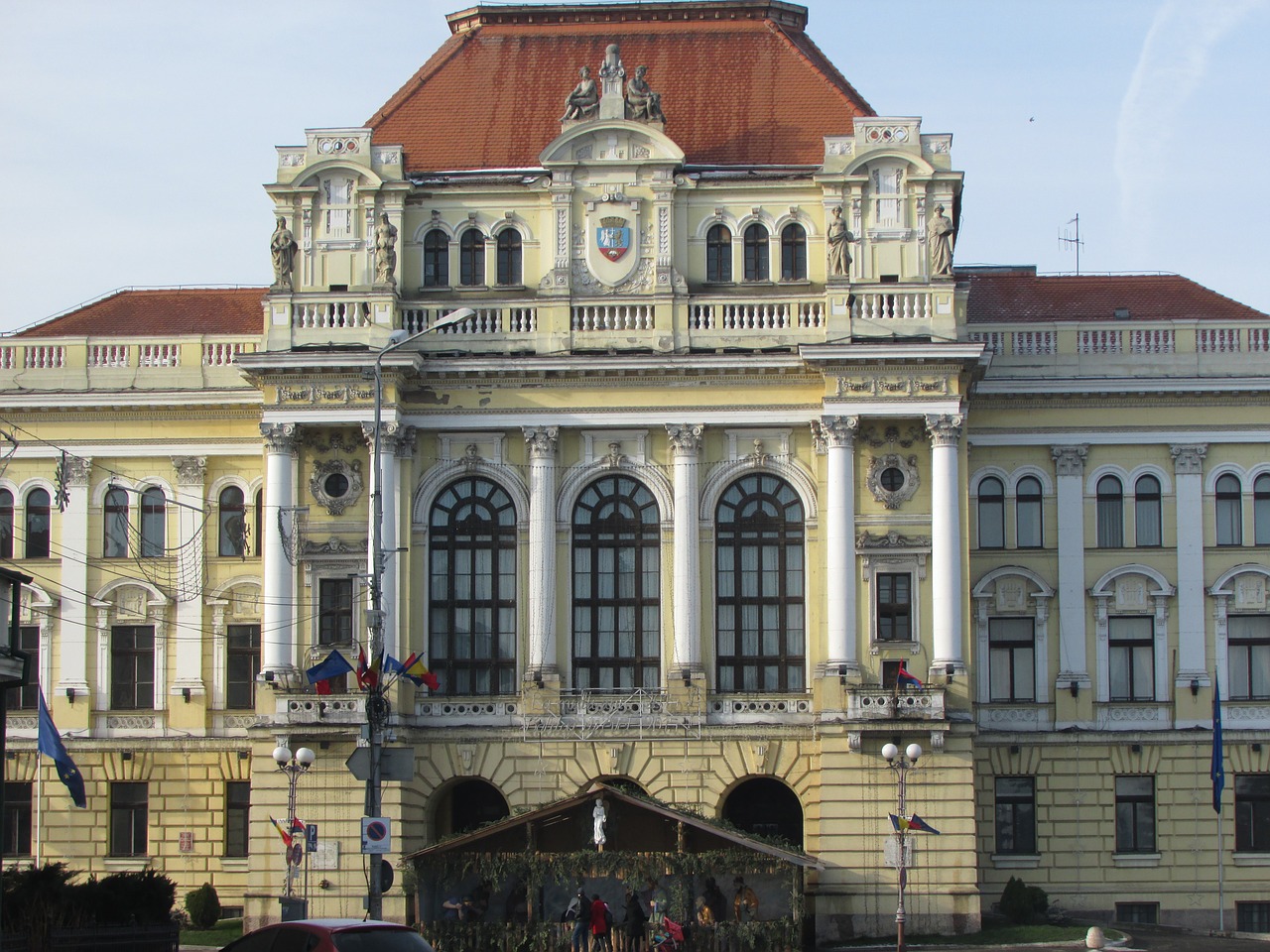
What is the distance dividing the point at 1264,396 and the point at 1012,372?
615cm

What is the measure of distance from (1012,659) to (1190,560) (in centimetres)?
495

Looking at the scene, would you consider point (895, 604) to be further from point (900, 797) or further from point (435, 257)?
point (435, 257)

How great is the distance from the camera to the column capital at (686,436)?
49.9m

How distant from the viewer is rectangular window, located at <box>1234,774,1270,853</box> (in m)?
51.9

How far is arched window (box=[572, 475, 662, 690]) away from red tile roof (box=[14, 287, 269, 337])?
38.1ft

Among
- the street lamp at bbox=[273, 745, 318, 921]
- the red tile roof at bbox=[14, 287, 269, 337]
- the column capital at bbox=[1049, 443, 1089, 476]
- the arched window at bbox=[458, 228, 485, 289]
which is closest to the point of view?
the street lamp at bbox=[273, 745, 318, 921]

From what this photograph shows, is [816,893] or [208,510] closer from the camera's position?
[816,893]

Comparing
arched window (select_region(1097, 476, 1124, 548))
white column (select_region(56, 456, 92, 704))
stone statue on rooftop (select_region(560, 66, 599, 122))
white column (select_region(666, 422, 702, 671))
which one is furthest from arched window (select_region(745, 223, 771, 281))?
white column (select_region(56, 456, 92, 704))

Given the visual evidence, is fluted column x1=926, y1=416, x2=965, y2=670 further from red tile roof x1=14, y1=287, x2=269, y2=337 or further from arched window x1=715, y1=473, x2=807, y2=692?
red tile roof x1=14, y1=287, x2=269, y2=337

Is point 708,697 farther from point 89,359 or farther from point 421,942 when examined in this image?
point 421,942

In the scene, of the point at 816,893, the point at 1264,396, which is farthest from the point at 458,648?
the point at 1264,396

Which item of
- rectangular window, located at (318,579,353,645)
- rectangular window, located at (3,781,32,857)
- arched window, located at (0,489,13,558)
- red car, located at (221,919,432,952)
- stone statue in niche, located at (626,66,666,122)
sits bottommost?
rectangular window, located at (3,781,32,857)

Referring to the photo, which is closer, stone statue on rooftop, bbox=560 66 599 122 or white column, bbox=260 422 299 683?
white column, bbox=260 422 299 683

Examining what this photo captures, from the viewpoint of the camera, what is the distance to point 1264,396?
53.3 m
